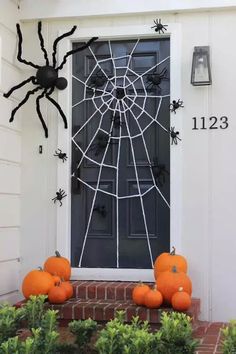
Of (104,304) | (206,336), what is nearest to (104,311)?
(104,304)

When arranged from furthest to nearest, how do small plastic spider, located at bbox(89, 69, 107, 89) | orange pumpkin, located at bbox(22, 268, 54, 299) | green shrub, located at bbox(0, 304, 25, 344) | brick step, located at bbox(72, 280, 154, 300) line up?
small plastic spider, located at bbox(89, 69, 107, 89) → brick step, located at bbox(72, 280, 154, 300) → orange pumpkin, located at bbox(22, 268, 54, 299) → green shrub, located at bbox(0, 304, 25, 344)

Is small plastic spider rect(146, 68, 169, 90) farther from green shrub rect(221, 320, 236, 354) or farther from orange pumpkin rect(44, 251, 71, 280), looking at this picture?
green shrub rect(221, 320, 236, 354)

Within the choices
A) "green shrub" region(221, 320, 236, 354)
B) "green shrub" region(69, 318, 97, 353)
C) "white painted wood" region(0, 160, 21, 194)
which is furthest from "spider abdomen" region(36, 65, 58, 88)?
"green shrub" region(221, 320, 236, 354)

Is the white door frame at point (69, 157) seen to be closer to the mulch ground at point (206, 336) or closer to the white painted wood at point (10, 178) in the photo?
the white painted wood at point (10, 178)

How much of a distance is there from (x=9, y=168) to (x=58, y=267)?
955 millimetres

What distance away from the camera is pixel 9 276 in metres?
4.70

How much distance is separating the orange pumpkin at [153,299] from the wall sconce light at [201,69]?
1779mm

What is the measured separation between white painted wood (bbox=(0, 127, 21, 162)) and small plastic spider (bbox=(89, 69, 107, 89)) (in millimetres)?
805

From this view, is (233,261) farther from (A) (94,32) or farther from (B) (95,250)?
(A) (94,32)

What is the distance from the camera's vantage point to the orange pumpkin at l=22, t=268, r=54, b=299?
429 cm

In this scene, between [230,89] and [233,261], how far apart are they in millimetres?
1439

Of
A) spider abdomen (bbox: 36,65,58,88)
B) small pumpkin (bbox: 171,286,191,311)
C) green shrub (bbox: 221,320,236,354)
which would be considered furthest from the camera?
spider abdomen (bbox: 36,65,58,88)

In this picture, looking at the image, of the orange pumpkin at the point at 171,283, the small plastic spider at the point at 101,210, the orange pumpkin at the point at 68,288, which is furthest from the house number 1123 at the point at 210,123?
the orange pumpkin at the point at 68,288

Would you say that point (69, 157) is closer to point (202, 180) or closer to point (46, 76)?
point (46, 76)
